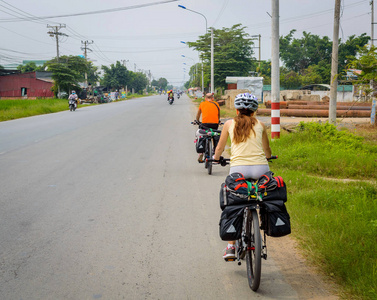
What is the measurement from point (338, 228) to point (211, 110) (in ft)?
16.1

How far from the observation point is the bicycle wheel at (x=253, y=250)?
3402 mm

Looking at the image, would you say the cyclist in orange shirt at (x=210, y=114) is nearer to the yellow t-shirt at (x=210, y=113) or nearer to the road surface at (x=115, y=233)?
the yellow t-shirt at (x=210, y=113)

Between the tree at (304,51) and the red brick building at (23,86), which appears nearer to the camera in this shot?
the red brick building at (23,86)

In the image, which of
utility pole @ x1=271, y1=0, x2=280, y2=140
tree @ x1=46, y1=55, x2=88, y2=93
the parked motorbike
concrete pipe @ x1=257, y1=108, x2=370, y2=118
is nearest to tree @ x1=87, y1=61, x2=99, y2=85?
tree @ x1=46, y1=55, x2=88, y2=93

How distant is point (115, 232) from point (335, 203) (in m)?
3.10

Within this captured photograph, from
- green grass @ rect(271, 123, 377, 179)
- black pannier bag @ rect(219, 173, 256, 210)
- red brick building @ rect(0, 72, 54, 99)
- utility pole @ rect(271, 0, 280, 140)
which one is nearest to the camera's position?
black pannier bag @ rect(219, 173, 256, 210)

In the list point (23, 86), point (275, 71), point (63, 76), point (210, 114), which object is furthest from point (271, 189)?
point (23, 86)

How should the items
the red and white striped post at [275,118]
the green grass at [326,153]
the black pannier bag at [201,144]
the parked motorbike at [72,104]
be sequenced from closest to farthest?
the green grass at [326,153], the black pannier bag at [201,144], the red and white striped post at [275,118], the parked motorbike at [72,104]

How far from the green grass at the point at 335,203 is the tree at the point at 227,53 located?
33.4 metres

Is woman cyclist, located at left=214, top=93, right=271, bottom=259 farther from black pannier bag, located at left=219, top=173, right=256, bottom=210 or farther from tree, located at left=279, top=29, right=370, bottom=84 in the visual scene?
tree, located at left=279, top=29, right=370, bottom=84

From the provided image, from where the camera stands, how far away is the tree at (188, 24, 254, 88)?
43.3 meters

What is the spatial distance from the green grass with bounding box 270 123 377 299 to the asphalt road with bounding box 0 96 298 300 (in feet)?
1.84

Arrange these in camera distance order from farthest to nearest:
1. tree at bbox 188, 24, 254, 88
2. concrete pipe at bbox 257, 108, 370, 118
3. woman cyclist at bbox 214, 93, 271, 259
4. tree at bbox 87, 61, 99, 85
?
tree at bbox 87, 61, 99, 85 < tree at bbox 188, 24, 254, 88 < concrete pipe at bbox 257, 108, 370, 118 < woman cyclist at bbox 214, 93, 271, 259

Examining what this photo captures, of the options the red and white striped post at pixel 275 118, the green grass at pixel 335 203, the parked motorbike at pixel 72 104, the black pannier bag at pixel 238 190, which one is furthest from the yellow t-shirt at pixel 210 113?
the parked motorbike at pixel 72 104
